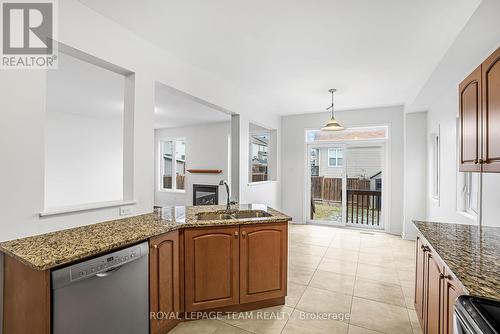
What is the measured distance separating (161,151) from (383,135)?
6357mm

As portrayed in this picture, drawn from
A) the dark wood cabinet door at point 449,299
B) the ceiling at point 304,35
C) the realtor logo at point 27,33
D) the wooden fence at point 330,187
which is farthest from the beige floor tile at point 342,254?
the realtor logo at point 27,33

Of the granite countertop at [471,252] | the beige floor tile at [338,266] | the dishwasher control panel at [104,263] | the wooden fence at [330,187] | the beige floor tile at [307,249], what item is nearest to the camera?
the granite countertop at [471,252]

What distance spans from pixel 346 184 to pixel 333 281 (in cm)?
306

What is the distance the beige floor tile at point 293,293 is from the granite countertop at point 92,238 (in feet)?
3.06

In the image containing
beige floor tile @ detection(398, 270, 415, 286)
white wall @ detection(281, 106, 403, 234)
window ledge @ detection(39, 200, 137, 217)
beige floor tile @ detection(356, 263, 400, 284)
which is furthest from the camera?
white wall @ detection(281, 106, 403, 234)

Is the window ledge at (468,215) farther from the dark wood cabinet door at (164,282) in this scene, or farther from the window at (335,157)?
the dark wood cabinet door at (164,282)

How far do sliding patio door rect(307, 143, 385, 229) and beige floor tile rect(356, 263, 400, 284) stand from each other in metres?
2.28

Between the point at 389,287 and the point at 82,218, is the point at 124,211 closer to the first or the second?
the point at 82,218

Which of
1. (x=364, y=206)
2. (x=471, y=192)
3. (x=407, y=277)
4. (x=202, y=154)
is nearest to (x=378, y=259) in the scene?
(x=407, y=277)

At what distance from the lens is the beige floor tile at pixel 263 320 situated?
2.16 m

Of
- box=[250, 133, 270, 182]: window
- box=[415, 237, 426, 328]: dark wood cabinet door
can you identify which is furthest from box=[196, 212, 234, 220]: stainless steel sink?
box=[250, 133, 270, 182]: window

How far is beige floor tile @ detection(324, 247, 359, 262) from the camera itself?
3820 millimetres

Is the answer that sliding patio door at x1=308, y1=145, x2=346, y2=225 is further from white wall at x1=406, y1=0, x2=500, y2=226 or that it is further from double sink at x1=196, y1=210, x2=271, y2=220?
double sink at x1=196, y1=210, x2=271, y2=220

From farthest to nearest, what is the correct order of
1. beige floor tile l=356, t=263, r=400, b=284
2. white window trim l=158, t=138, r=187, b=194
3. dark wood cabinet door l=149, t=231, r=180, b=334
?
white window trim l=158, t=138, r=187, b=194 → beige floor tile l=356, t=263, r=400, b=284 → dark wood cabinet door l=149, t=231, r=180, b=334
